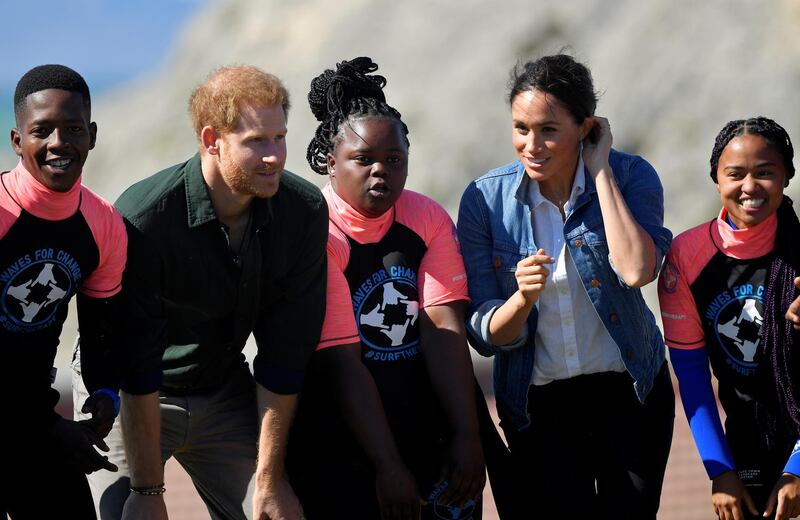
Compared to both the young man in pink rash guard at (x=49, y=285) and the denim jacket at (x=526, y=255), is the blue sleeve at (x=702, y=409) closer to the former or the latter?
the denim jacket at (x=526, y=255)

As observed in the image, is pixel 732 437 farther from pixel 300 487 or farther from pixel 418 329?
pixel 300 487

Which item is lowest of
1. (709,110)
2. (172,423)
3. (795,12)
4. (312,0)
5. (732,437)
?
(732,437)

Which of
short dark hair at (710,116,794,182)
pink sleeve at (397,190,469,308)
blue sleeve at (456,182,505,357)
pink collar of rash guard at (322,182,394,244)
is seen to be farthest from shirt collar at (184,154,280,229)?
short dark hair at (710,116,794,182)

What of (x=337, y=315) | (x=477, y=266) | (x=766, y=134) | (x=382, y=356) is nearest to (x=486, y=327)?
(x=477, y=266)

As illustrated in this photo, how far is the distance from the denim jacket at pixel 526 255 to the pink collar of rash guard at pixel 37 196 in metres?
1.67

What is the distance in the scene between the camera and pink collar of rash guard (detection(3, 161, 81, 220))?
160 inches

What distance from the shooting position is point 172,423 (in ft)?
15.4

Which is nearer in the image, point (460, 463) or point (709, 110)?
point (460, 463)

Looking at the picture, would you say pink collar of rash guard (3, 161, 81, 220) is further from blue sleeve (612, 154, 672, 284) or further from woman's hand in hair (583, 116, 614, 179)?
blue sleeve (612, 154, 672, 284)

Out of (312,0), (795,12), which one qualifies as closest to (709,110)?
(795,12)

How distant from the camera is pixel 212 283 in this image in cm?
446

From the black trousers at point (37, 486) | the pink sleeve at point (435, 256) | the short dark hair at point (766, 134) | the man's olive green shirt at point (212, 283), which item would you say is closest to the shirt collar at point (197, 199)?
the man's olive green shirt at point (212, 283)

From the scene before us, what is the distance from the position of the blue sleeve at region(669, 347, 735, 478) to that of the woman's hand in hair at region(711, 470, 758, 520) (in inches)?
1.4

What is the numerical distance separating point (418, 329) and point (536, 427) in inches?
25.0
